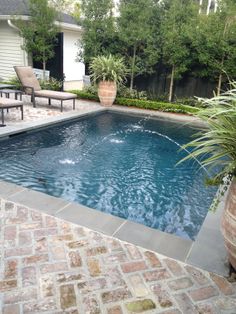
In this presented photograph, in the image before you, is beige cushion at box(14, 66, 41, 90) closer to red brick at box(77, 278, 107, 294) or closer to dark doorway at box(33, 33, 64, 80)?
dark doorway at box(33, 33, 64, 80)

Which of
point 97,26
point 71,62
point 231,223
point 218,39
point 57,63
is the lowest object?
point 231,223

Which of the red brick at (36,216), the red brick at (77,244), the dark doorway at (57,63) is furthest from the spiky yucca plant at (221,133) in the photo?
the dark doorway at (57,63)

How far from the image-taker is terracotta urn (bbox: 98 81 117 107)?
1009 cm

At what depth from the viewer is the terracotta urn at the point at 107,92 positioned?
33.1ft

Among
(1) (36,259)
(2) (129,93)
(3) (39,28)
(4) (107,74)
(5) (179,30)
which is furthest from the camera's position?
(2) (129,93)

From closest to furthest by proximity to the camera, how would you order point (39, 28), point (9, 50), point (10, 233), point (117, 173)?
1. point (10, 233)
2. point (117, 173)
3. point (39, 28)
4. point (9, 50)

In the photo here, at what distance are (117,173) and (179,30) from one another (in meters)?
6.86

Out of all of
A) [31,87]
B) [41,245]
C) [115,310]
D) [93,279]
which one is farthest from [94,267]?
[31,87]

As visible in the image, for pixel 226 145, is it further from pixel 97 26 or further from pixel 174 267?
pixel 97 26

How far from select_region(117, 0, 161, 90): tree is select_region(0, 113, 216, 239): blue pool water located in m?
4.08

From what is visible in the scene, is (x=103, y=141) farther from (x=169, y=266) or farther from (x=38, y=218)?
(x=169, y=266)

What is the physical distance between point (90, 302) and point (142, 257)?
673 millimetres

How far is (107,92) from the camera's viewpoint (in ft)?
33.4

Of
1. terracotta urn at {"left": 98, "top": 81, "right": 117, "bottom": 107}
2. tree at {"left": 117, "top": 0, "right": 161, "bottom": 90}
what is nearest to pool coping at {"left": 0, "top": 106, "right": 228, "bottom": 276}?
terracotta urn at {"left": 98, "top": 81, "right": 117, "bottom": 107}
